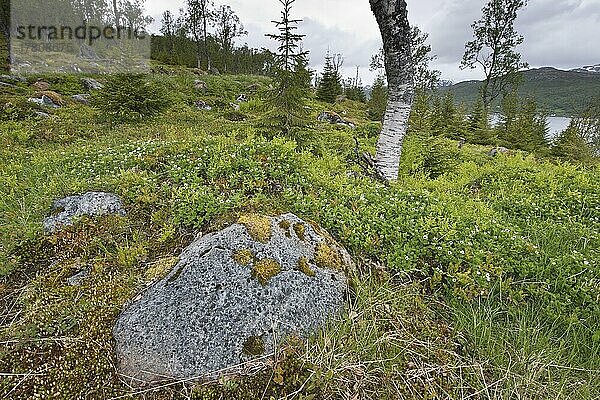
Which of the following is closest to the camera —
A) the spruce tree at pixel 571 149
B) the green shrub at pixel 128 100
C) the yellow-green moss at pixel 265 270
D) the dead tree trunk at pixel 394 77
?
the yellow-green moss at pixel 265 270

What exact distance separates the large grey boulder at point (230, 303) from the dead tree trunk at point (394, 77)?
3.53 m

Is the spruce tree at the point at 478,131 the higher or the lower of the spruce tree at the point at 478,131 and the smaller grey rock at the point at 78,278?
the higher

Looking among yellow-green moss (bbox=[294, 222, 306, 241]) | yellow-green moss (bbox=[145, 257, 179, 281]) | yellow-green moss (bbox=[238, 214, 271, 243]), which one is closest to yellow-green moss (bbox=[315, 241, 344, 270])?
yellow-green moss (bbox=[294, 222, 306, 241])

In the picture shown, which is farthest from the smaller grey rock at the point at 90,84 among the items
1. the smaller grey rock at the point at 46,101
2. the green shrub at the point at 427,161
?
the green shrub at the point at 427,161

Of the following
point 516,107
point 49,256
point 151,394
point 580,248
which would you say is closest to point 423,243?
point 580,248

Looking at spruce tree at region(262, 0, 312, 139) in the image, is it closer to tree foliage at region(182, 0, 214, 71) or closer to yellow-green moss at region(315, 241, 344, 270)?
yellow-green moss at region(315, 241, 344, 270)

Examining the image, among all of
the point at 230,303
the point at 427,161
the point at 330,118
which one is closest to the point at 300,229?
the point at 230,303

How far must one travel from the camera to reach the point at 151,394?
231cm

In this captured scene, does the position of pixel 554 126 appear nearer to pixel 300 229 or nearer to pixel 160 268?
pixel 300 229

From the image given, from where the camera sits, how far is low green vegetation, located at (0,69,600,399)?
96.7 inches

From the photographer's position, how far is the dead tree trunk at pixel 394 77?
5.86 metres

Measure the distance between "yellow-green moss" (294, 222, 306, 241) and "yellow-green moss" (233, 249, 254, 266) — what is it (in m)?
0.57

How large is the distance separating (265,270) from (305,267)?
0.38 meters

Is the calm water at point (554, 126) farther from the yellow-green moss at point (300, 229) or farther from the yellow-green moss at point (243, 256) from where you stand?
the yellow-green moss at point (243, 256)
